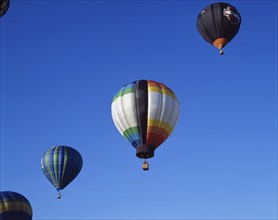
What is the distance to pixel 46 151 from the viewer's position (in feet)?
148

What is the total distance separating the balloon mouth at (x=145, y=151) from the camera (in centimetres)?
3145

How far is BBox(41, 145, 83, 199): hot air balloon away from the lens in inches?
1695

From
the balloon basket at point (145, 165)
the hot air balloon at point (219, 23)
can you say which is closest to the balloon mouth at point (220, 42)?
the hot air balloon at point (219, 23)

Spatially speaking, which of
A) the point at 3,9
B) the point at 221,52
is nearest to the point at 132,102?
the point at 221,52

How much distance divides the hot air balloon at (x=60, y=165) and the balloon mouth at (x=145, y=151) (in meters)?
13.0

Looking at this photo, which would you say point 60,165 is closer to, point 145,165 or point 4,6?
point 145,165

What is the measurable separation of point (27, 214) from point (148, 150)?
1549 cm

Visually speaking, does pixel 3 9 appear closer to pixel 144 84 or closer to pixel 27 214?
pixel 144 84

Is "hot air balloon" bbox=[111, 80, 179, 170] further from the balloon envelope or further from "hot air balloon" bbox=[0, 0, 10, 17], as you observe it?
"hot air balloon" bbox=[0, 0, 10, 17]

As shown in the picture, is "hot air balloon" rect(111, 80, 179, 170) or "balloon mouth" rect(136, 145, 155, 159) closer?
"balloon mouth" rect(136, 145, 155, 159)

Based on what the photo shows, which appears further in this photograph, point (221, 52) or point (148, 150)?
point (221, 52)

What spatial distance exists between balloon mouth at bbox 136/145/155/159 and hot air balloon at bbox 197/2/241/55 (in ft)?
23.4

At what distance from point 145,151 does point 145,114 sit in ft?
6.69

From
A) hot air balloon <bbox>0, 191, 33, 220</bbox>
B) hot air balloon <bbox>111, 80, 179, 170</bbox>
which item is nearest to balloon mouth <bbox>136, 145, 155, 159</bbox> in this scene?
hot air balloon <bbox>111, 80, 179, 170</bbox>
